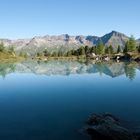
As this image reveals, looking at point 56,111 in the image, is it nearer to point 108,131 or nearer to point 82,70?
point 108,131

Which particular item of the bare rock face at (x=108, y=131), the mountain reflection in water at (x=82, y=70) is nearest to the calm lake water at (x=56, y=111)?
the bare rock face at (x=108, y=131)

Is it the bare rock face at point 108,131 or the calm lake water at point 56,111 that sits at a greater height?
the bare rock face at point 108,131

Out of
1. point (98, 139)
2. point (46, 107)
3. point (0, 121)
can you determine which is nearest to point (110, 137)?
point (98, 139)

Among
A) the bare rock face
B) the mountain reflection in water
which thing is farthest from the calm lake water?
the mountain reflection in water

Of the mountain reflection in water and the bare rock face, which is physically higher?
the bare rock face

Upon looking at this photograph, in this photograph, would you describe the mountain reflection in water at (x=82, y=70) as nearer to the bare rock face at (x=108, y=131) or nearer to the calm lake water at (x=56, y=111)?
the calm lake water at (x=56, y=111)

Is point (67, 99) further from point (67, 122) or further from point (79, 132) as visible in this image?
point (79, 132)

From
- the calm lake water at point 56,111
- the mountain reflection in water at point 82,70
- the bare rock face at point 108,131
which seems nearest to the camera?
the bare rock face at point 108,131

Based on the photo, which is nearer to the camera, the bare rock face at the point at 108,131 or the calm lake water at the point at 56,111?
the bare rock face at the point at 108,131

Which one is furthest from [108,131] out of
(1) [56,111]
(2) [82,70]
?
(2) [82,70]

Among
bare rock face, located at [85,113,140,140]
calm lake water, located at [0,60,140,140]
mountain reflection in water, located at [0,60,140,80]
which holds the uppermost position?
bare rock face, located at [85,113,140,140]

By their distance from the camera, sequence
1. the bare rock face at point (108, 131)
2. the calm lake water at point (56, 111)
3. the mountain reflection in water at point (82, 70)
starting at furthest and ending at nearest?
the mountain reflection in water at point (82, 70)
the calm lake water at point (56, 111)
the bare rock face at point (108, 131)

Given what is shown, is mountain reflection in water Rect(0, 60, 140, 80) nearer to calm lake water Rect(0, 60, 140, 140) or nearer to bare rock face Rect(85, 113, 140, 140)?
calm lake water Rect(0, 60, 140, 140)

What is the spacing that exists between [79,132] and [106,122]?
2700mm
